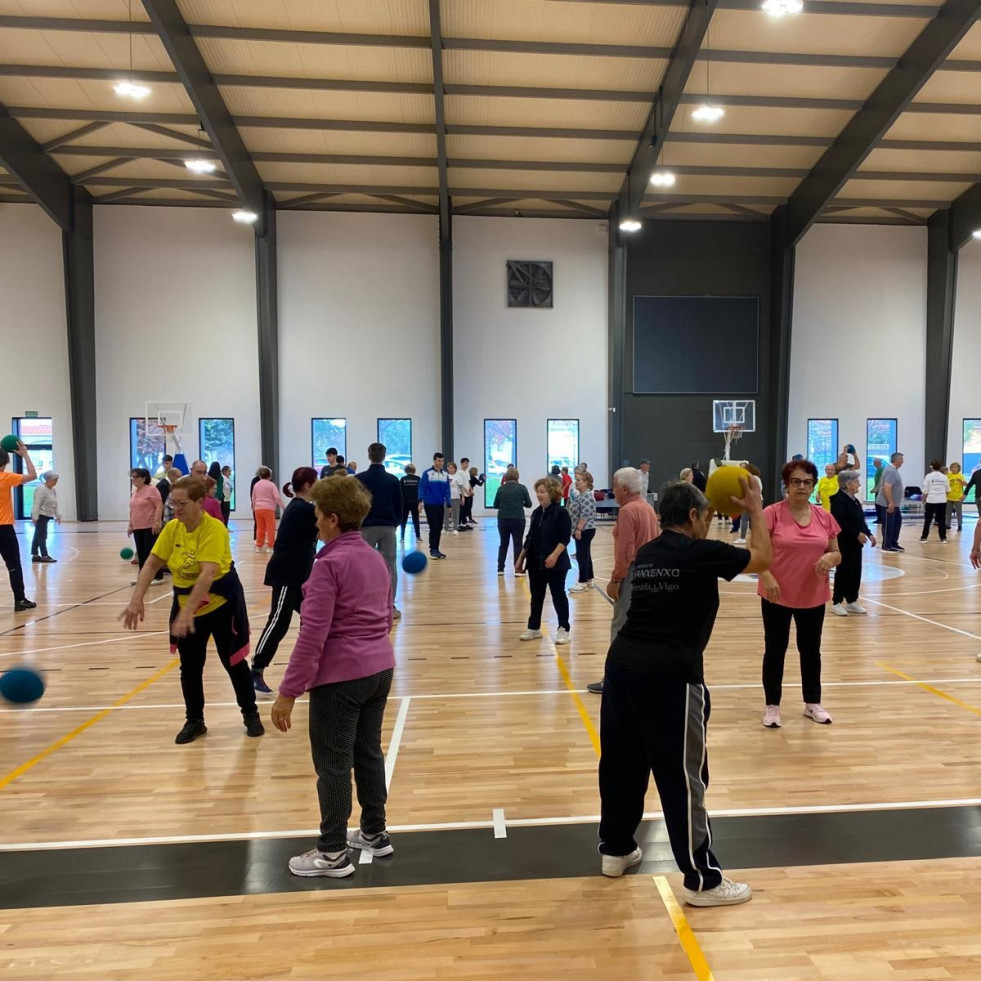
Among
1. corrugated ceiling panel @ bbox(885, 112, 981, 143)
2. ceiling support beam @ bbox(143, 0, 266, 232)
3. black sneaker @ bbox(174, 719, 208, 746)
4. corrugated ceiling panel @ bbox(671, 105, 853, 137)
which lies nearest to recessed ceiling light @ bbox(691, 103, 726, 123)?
corrugated ceiling panel @ bbox(671, 105, 853, 137)

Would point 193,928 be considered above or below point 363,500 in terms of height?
below

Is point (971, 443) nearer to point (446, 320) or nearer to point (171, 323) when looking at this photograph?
point (446, 320)

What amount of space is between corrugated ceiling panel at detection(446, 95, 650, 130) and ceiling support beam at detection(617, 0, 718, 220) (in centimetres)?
45

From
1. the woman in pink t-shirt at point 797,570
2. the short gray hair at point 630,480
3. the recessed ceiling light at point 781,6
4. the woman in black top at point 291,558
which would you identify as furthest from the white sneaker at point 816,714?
the recessed ceiling light at point 781,6

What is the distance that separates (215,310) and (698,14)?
42.7 feet

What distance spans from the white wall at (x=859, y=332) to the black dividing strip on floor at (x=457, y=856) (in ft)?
58.5

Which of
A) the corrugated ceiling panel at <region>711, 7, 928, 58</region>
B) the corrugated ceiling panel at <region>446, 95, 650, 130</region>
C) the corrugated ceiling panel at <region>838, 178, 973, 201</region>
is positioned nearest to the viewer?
the corrugated ceiling panel at <region>711, 7, 928, 58</region>

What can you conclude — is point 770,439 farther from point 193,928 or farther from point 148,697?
point 193,928

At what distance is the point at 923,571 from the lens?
10.2 meters

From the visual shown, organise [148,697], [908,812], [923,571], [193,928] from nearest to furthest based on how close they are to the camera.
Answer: [193,928] < [908,812] < [148,697] < [923,571]

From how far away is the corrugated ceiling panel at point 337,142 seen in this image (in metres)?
15.4

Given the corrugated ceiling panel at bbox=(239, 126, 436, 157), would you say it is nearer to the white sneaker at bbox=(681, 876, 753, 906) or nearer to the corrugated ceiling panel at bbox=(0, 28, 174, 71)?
the corrugated ceiling panel at bbox=(0, 28, 174, 71)

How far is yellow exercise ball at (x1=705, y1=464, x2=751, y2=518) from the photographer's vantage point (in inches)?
102

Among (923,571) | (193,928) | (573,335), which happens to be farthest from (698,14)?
(193,928)
